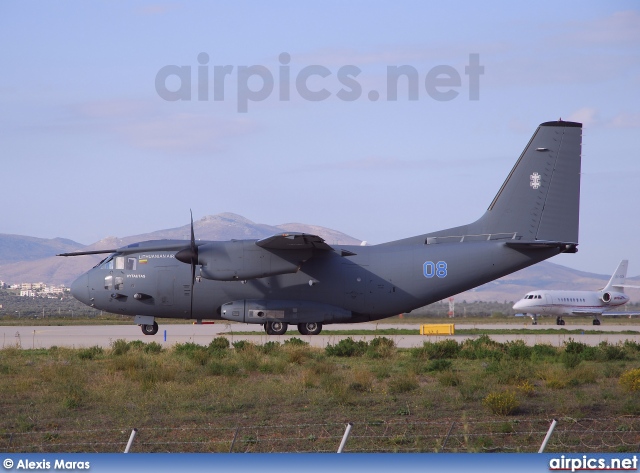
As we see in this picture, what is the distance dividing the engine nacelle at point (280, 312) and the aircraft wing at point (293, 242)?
284 cm

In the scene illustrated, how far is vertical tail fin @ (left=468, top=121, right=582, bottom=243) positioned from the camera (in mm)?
34844

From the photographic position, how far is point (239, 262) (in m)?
32.6

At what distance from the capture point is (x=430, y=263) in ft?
112

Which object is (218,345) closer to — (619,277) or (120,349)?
(120,349)

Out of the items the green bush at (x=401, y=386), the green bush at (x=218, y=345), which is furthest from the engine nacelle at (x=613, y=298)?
the green bush at (x=401, y=386)

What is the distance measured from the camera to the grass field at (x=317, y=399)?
15094mm

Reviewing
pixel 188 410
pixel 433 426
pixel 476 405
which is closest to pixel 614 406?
pixel 476 405

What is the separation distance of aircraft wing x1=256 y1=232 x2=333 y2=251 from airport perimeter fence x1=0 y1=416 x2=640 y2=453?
1538 centimetres

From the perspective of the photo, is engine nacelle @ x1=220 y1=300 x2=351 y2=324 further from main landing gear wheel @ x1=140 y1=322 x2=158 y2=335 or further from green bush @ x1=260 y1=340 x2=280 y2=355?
main landing gear wheel @ x1=140 y1=322 x2=158 y2=335

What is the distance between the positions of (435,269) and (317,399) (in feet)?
51.9

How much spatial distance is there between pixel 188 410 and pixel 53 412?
305 cm

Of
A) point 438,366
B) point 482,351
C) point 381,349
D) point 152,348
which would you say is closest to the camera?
point 438,366

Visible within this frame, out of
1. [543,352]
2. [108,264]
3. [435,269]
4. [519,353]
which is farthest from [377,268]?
[108,264]

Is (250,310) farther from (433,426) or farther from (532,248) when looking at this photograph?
(433,426)
